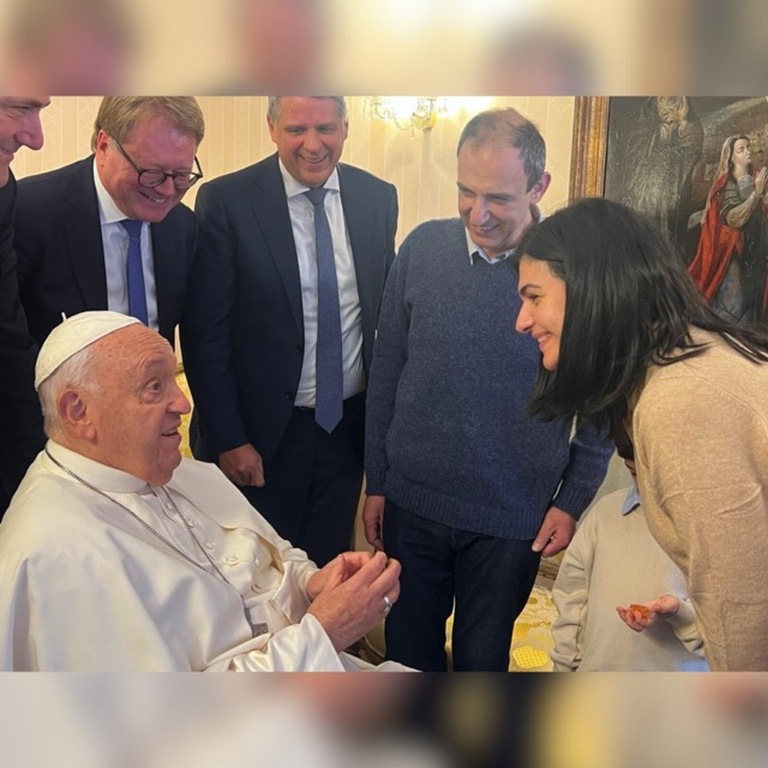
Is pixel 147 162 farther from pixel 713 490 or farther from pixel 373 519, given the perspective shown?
pixel 713 490

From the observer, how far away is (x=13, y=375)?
5.81 feet

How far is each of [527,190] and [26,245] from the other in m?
0.96

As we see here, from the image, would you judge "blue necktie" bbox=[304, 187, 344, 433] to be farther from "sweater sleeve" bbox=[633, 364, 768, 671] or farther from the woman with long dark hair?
"sweater sleeve" bbox=[633, 364, 768, 671]

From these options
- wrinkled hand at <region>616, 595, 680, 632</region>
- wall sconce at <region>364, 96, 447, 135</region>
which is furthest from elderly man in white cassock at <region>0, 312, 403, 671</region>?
wall sconce at <region>364, 96, 447, 135</region>

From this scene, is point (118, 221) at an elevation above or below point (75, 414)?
above

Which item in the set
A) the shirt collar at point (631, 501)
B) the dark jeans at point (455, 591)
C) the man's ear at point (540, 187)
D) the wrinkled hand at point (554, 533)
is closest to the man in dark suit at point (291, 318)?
the dark jeans at point (455, 591)

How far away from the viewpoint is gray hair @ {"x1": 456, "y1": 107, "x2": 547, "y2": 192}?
1759mm

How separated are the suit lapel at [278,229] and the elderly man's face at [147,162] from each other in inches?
5.6

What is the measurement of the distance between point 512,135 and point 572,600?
0.92 meters

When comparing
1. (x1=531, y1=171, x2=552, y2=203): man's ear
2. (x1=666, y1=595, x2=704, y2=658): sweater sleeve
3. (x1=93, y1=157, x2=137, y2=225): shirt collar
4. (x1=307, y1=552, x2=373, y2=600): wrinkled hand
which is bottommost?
(x1=666, y1=595, x2=704, y2=658): sweater sleeve

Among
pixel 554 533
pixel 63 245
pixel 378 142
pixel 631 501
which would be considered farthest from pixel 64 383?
pixel 631 501

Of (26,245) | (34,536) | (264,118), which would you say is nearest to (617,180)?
(264,118)

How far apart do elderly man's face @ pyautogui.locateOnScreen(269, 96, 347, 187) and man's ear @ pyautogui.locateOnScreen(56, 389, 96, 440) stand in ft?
1.92

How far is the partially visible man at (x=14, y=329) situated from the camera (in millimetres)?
1754
